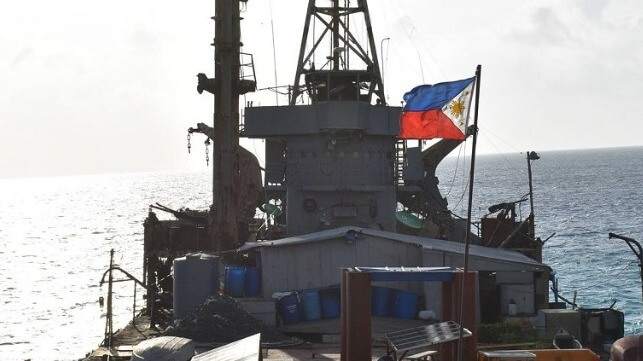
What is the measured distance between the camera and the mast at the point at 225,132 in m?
38.2

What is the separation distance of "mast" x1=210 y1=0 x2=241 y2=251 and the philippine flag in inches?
701

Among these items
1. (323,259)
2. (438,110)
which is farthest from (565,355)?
(323,259)

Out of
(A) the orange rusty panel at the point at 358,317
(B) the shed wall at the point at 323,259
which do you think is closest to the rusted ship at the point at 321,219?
(B) the shed wall at the point at 323,259

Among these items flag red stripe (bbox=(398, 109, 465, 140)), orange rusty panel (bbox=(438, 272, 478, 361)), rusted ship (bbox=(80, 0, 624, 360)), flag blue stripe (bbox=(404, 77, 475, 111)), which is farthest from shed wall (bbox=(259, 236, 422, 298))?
flag blue stripe (bbox=(404, 77, 475, 111))

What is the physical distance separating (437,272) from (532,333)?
6.65m

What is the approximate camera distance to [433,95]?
68.4 ft

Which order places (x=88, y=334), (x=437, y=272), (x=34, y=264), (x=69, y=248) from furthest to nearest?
(x=69, y=248) → (x=34, y=264) → (x=88, y=334) → (x=437, y=272)

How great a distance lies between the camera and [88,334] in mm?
63156

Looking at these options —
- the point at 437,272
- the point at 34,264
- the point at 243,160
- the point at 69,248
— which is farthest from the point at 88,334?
the point at 69,248

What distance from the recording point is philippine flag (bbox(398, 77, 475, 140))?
19.7 meters

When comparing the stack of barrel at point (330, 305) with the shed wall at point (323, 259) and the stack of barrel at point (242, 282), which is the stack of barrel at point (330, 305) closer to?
the shed wall at point (323, 259)

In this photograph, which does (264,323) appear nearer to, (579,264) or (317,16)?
(317,16)

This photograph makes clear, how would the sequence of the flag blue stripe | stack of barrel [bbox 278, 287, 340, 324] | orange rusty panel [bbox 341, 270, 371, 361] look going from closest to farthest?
the flag blue stripe < orange rusty panel [bbox 341, 270, 371, 361] < stack of barrel [bbox 278, 287, 340, 324]

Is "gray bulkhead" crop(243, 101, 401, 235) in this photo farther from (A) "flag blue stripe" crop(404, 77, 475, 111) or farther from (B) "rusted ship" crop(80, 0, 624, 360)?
(A) "flag blue stripe" crop(404, 77, 475, 111)
